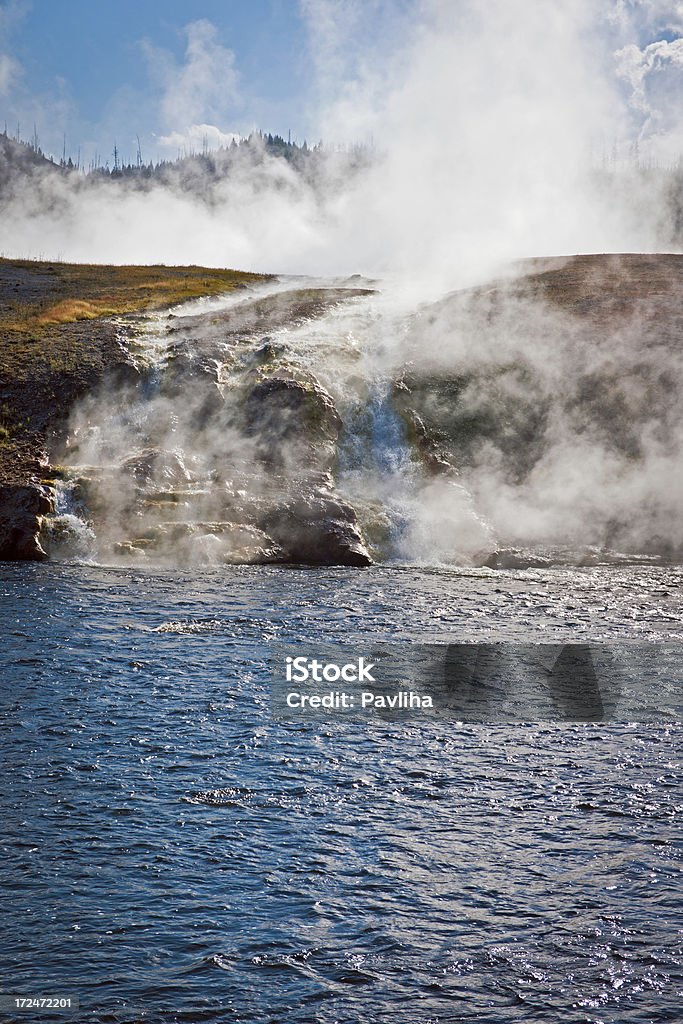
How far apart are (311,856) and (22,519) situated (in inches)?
930

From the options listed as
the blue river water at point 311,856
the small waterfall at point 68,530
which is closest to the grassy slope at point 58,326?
the small waterfall at point 68,530

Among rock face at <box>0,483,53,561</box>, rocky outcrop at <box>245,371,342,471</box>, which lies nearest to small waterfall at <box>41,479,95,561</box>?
rock face at <box>0,483,53,561</box>

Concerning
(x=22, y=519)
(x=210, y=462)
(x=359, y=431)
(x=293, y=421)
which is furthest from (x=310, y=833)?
(x=359, y=431)

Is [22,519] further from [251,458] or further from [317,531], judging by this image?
[317,531]

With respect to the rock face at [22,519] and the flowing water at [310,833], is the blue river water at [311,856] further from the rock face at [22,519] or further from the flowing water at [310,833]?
the rock face at [22,519]

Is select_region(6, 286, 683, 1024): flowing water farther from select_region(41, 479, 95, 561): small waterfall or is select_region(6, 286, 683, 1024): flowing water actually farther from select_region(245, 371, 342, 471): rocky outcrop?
select_region(245, 371, 342, 471): rocky outcrop

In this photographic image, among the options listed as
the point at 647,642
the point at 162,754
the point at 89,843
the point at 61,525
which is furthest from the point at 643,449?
the point at 89,843

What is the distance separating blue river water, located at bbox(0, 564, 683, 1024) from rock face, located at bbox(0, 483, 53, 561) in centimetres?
1147

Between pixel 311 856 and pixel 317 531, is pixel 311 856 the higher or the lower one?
the lower one

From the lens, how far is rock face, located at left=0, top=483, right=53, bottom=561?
31891mm

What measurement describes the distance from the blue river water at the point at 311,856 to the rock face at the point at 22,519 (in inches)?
451

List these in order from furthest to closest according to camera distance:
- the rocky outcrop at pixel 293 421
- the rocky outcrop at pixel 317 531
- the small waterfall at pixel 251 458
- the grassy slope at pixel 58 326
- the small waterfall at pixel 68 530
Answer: the grassy slope at pixel 58 326 < the rocky outcrop at pixel 293 421 < the small waterfall at pixel 251 458 < the rocky outcrop at pixel 317 531 < the small waterfall at pixel 68 530

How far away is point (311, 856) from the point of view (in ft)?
39.7

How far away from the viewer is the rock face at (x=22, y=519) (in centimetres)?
3189
